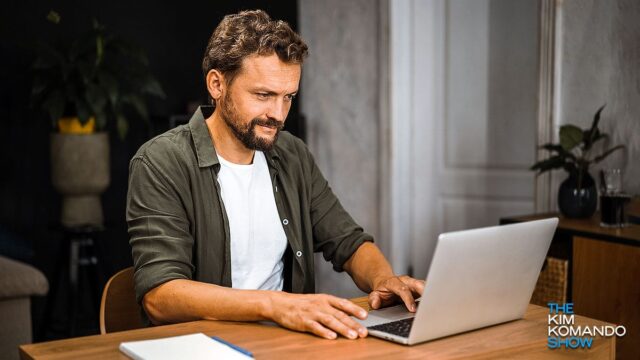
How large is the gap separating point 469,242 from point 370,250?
829 millimetres

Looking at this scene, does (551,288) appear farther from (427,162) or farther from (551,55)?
(427,162)

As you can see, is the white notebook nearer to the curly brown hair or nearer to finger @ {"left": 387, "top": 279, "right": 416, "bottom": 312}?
finger @ {"left": 387, "top": 279, "right": 416, "bottom": 312}

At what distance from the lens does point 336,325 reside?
168cm

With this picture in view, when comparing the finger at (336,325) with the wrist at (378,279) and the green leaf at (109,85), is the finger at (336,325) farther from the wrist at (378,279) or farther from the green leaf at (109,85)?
the green leaf at (109,85)

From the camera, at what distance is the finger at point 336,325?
1.67 m

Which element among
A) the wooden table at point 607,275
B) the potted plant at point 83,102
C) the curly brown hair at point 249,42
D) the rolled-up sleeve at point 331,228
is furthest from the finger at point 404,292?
the potted plant at point 83,102

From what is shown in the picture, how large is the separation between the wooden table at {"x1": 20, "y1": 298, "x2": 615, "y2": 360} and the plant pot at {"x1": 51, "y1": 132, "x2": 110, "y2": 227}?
271 cm

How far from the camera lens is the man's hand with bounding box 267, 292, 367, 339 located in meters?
1.68

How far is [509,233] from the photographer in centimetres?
162

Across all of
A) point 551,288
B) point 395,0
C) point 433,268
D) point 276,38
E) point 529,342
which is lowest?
point 551,288

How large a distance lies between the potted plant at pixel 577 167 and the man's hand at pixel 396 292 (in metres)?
1.69

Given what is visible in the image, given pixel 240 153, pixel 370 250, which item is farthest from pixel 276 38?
pixel 370 250

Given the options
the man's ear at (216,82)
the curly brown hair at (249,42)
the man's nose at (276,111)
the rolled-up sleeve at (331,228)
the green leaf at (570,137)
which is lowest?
the rolled-up sleeve at (331,228)

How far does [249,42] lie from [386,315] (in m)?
0.83
